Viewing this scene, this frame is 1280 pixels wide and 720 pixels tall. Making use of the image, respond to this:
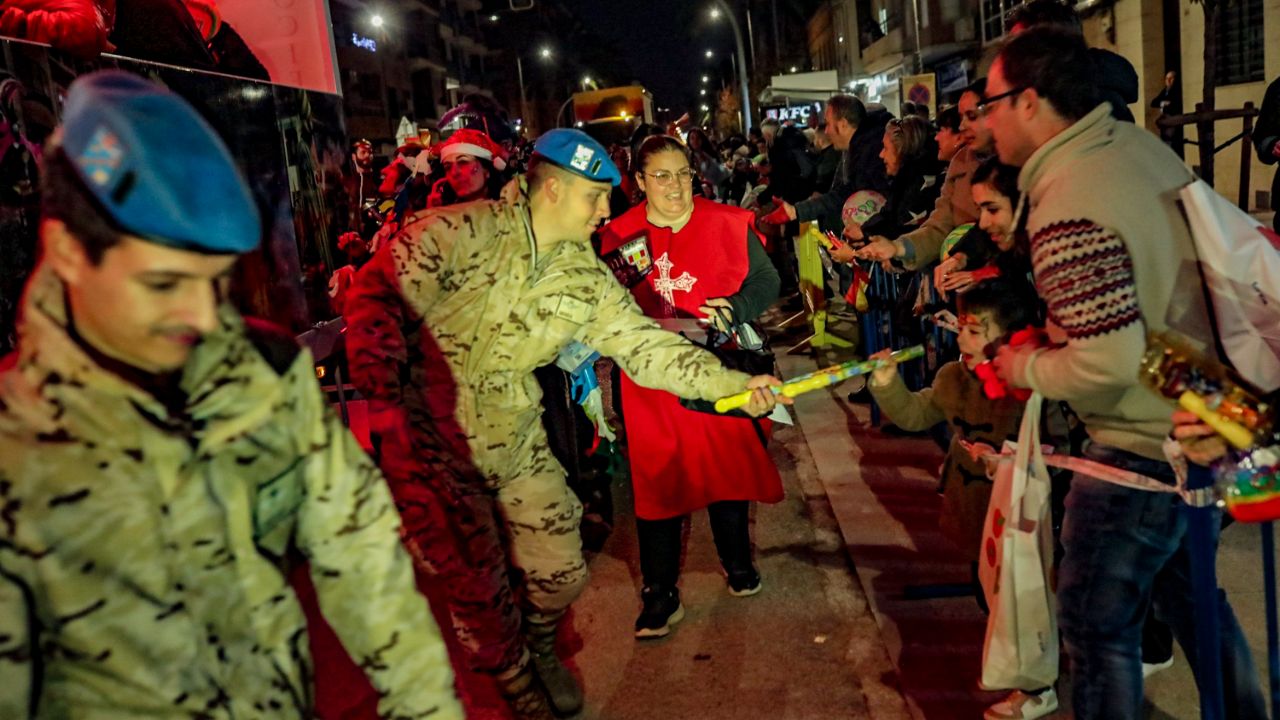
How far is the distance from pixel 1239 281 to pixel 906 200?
459 cm

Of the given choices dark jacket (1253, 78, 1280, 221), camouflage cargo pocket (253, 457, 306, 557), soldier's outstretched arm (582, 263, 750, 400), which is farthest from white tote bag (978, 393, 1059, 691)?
dark jacket (1253, 78, 1280, 221)

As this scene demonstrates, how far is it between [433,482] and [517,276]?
81 centimetres

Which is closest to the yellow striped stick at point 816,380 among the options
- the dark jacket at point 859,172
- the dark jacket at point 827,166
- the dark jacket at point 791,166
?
the dark jacket at point 859,172

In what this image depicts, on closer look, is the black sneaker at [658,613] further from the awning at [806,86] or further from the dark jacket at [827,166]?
the awning at [806,86]

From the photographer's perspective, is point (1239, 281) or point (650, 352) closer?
point (1239, 281)

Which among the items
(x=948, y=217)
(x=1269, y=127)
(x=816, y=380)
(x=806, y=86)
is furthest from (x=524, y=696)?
(x=806, y=86)

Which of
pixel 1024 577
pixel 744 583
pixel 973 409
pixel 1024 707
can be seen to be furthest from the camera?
pixel 744 583

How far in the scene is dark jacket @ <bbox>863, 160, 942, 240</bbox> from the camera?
6.83 meters

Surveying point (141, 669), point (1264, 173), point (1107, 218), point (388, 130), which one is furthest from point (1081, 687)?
point (388, 130)

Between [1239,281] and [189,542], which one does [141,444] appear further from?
[1239,281]

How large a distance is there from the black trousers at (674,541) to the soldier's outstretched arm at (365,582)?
258 centimetres

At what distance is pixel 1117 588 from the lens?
2.67 meters

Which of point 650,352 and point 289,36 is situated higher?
point 289,36

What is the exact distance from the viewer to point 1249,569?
4.27m
